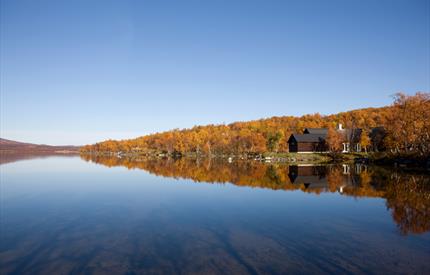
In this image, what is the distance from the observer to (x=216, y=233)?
1111 centimetres

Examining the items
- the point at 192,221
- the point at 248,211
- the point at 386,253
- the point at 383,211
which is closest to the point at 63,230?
the point at 192,221

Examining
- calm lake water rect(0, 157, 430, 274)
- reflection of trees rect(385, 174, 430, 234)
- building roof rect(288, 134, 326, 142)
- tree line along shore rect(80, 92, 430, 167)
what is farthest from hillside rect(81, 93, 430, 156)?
calm lake water rect(0, 157, 430, 274)

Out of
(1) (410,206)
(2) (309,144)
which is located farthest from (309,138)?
(1) (410,206)

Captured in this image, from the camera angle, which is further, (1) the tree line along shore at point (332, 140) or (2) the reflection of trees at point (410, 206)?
(1) the tree line along shore at point (332, 140)

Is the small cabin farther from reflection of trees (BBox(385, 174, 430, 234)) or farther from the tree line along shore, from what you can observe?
reflection of trees (BBox(385, 174, 430, 234))

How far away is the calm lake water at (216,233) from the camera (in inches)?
315

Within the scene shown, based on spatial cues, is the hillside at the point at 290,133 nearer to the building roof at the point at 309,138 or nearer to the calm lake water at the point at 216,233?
the building roof at the point at 309,138

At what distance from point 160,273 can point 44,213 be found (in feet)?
31.7

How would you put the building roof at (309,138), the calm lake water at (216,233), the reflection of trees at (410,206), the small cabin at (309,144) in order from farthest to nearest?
the building roof at (309,138) < the small cabin at (309,144) < the reflection of trees at (410,206) < the calm lake water at (216,233)

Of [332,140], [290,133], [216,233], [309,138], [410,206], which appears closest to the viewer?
[216,233]

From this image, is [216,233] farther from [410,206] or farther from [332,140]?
[332,140]

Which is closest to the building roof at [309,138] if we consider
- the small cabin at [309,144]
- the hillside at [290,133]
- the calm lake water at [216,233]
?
the small cabin at [309,144]

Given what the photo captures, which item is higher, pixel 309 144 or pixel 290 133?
pixel 290 133

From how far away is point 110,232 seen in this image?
11320mm
